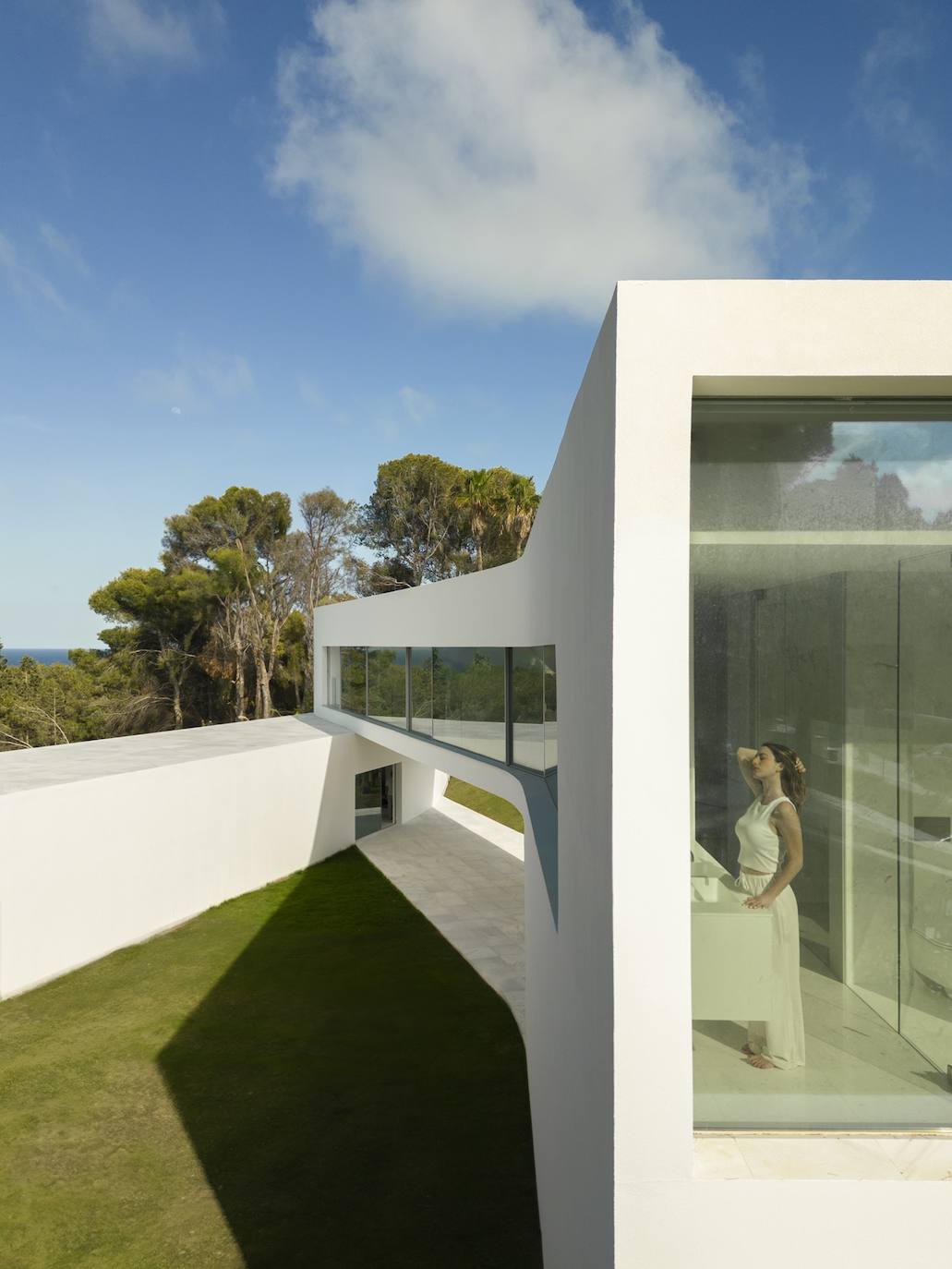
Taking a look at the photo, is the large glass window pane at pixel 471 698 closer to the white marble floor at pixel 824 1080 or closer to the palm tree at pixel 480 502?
the white marble floor at pixel 824 1080

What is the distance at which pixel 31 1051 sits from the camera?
8.11 meters

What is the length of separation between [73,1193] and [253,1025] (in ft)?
8.98

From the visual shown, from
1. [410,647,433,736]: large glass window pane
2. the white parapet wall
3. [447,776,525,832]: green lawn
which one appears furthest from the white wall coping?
[447,776,525,832]: green lawn

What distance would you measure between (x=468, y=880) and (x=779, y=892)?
12.6 meters

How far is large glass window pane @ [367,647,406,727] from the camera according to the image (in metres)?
14.2

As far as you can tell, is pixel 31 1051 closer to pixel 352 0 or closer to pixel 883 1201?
pixel 883 1201

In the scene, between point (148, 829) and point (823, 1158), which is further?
point (148, 829)

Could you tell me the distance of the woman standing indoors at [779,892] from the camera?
2.45 meters

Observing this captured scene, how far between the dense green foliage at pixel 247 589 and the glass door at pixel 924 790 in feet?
85.4

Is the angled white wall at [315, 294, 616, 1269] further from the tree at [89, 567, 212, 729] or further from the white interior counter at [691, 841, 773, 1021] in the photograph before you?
the tree at [89, 567, 212, 729]

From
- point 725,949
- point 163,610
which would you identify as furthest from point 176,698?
point 725,949

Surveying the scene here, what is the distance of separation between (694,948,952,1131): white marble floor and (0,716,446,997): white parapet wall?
32.2ft

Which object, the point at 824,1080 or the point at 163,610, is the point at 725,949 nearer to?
the point at 824,1080

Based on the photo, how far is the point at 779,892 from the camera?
2.45 m
